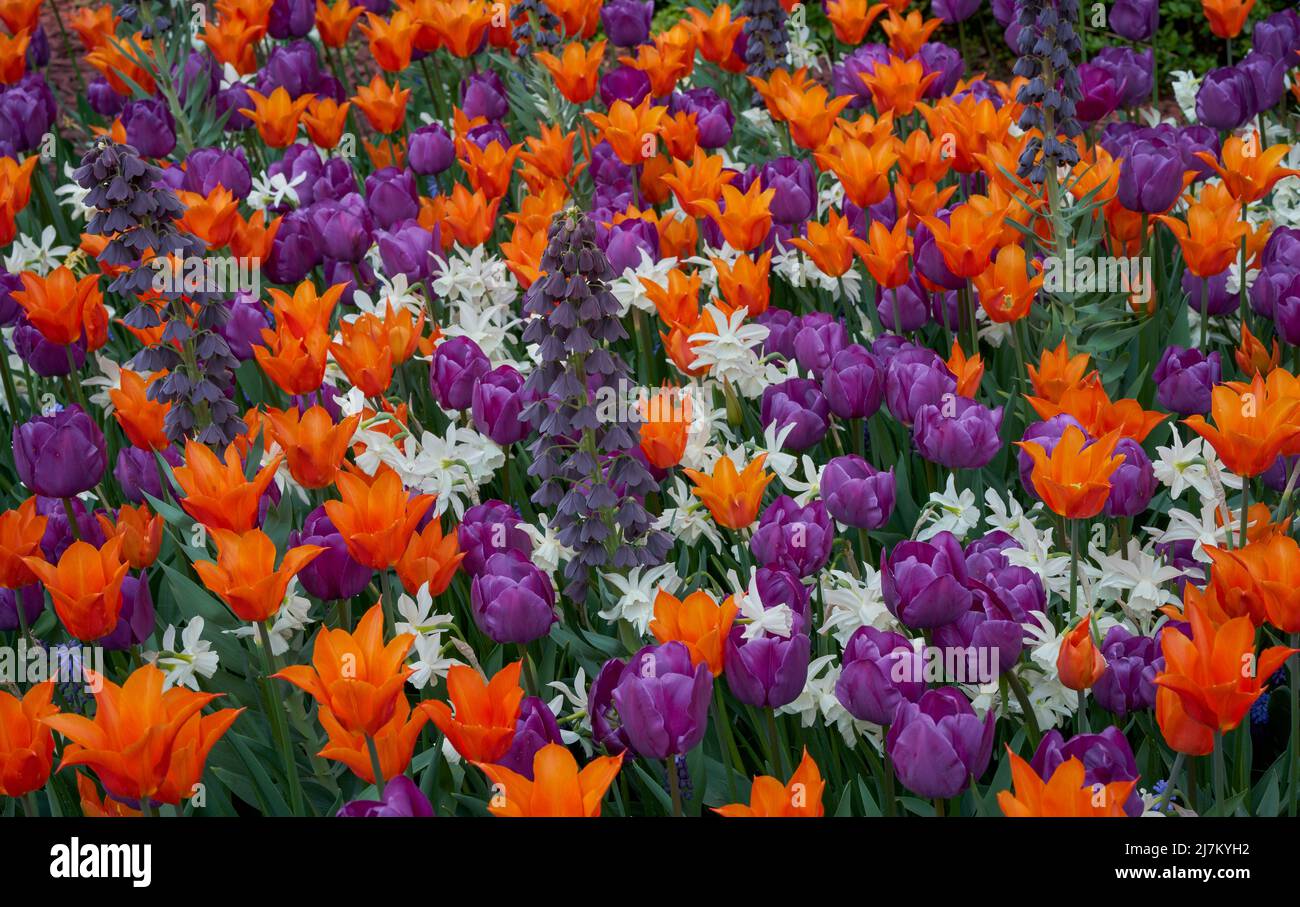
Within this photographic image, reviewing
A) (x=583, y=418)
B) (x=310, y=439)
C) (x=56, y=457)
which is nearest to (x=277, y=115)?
(x=56, y=457)

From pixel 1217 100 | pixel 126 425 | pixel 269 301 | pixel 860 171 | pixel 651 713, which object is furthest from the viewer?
pixel 269 301

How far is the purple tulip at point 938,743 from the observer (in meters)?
2.10

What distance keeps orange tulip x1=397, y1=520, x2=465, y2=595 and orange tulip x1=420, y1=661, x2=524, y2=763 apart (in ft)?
1.55

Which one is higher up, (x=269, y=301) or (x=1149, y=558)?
(x=269, y=301)

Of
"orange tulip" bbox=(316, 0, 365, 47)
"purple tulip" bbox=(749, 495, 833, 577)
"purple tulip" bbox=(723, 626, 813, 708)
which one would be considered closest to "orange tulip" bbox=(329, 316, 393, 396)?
"purple tulip" bbox=(749, 495, 833, 577)

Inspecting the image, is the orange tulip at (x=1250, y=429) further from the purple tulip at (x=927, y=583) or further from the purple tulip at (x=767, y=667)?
A: the purple tulip at (x=767, y=667)

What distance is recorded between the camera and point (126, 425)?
3.30 metres

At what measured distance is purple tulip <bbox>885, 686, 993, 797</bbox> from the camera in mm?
2104

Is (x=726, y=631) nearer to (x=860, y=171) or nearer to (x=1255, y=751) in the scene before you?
(x=1255, y=751)

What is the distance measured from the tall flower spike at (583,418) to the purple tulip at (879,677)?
621 millimetres

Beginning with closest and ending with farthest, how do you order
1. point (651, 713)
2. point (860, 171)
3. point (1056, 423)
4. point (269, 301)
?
point (651, 713), point (1056, 423), point (860, 171), point (269, 301)

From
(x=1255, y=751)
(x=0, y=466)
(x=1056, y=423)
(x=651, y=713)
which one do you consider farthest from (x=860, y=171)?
(x=0, y=466)

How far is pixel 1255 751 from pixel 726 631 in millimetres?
1187

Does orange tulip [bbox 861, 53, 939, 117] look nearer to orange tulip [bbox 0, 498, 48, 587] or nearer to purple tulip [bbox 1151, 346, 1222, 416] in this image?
purple tulip [bbox 1151, 346, 1222, 416]
